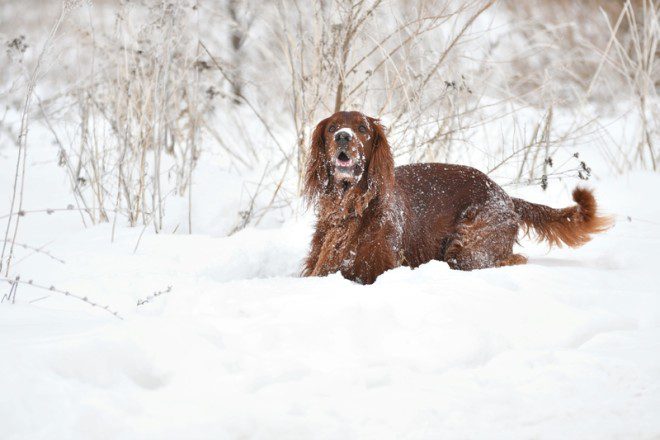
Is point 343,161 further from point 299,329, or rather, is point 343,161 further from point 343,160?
point 299,329

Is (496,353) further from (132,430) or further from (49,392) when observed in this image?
(49,392)

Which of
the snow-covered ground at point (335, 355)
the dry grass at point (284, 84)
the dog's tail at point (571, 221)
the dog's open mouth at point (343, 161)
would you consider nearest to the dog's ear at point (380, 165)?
the dog's open mouth at point (343, 161)

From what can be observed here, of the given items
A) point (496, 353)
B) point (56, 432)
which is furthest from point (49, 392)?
point (496, 353)

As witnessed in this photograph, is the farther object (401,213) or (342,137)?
(401,213)

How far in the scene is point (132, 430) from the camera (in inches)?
62.2

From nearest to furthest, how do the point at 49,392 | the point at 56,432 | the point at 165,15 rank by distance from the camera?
the point at 56,432 < the point at 49,392 < the point at 165,15

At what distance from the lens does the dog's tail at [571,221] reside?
11.9ft

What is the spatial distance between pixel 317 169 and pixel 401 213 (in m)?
0.48

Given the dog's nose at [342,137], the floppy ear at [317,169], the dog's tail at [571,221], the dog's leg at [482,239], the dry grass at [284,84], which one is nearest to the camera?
the dog's nose at [342,137]

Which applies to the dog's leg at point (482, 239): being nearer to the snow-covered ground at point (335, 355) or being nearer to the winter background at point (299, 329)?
the winter background at point (299, 329)

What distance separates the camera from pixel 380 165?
127 inches

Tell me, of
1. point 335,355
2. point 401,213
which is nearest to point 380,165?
point 401,213

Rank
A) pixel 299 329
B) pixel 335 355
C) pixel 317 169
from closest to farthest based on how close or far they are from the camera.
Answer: pixel 335 355
pixel 299 329
pixel 317 169

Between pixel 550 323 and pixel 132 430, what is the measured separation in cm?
143
